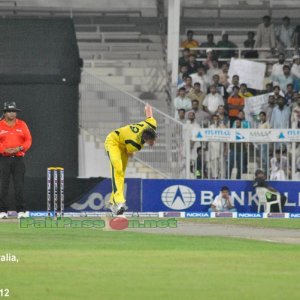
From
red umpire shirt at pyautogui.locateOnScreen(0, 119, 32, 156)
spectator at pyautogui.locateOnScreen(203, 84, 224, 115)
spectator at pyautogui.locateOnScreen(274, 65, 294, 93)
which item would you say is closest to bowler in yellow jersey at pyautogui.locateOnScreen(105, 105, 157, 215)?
red umpire shirt at pyautogui.locateOnScreen(0, 119, 32, 156)

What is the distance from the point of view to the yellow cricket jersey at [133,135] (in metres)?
18.9

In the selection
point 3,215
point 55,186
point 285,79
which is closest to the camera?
point 3,215

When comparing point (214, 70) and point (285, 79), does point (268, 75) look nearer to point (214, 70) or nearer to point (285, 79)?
point (285, 79)

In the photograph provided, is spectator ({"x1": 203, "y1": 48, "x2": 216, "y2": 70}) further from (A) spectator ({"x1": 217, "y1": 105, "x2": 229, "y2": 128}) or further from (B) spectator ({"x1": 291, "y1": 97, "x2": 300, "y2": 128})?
(B) spectator ({"x1": 291, "y1": 97, "x2": 300, "y2": 128})

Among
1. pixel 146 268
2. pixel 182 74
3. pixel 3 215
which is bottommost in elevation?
pixel 146 268

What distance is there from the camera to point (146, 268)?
42.4 ft

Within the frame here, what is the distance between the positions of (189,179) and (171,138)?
1.43 metres

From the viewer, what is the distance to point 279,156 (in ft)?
89.2

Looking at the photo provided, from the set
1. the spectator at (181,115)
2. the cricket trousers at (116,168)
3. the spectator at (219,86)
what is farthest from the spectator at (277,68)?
the cricket trousers at (116,168)

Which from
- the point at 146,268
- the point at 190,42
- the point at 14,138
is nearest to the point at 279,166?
the point at 190,42

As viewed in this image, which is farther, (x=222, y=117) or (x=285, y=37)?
(x=285, y=37)

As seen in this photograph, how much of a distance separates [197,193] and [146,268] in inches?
530

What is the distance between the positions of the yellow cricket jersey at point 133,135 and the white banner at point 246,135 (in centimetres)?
777

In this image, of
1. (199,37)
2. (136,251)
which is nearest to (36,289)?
(136,251)
